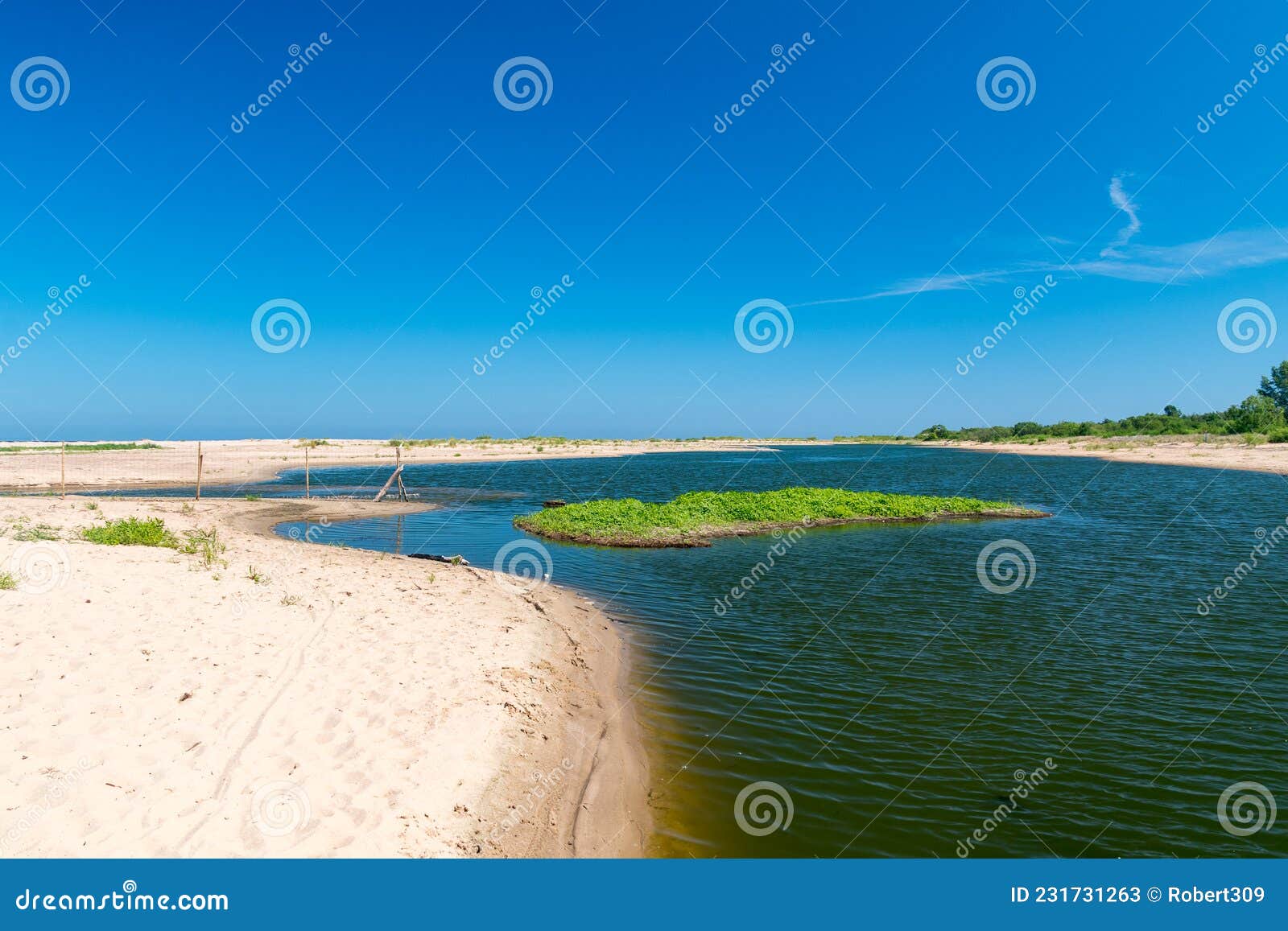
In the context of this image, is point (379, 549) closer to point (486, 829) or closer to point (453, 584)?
point (453, 584)

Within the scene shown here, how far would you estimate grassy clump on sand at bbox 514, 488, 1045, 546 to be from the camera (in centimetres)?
2958

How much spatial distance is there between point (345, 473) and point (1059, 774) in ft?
233

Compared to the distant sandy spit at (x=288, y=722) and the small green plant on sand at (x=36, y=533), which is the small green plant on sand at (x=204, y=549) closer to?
the distant sandy spit at (x=288, y=722)

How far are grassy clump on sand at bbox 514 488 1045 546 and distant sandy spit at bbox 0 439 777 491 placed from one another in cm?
2747

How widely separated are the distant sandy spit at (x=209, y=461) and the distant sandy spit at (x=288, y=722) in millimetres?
30957

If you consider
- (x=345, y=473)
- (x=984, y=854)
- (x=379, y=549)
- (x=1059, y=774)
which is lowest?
(x=984, y=854)

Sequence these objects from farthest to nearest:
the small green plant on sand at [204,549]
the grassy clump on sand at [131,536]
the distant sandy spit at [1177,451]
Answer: the distant sandy spit at [1177,451], the grassy clump on sand at [131,536], the small green plant on sand at [204,549]

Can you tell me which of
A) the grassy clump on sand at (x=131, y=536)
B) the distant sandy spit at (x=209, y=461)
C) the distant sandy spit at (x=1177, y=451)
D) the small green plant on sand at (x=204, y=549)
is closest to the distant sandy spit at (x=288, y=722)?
the small green plant on sand at (x=204, y=549)

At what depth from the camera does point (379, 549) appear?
2577 centimetres

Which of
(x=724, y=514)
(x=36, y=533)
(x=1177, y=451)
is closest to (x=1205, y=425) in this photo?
(x=1177, y=451)

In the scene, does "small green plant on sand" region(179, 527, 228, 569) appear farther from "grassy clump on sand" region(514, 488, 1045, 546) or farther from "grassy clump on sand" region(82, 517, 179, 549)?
"grassy clump on sand" region(514, 488, 1045, 546)

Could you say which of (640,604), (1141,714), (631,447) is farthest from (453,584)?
(631,447)

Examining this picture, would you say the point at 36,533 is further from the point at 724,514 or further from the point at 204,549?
the point at 724,514

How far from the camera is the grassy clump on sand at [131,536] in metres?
17.3
